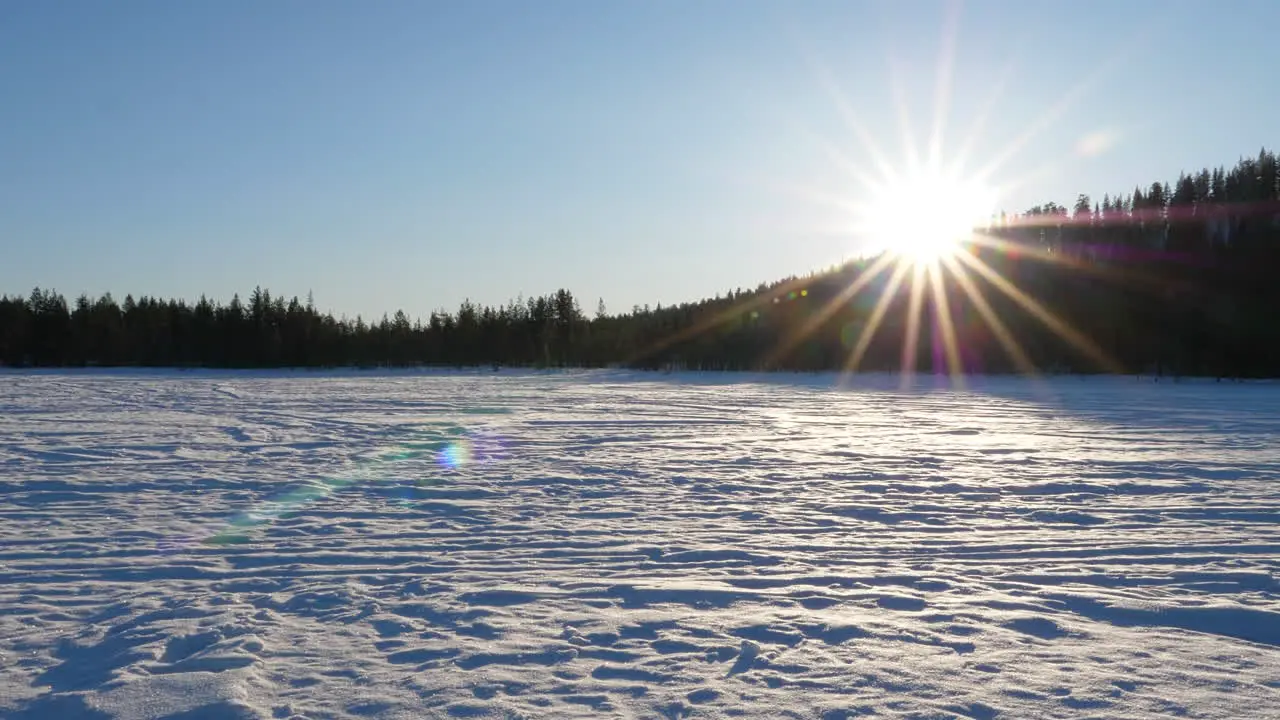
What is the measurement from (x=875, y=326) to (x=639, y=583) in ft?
245

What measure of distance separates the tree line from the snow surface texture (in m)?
51.8

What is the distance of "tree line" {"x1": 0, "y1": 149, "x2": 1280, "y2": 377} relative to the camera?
66.1 meters

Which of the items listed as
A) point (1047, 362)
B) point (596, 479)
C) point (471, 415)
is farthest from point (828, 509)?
point (1047, 362)

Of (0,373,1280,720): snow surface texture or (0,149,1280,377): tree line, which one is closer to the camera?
(0,373,1280,720): snow surface texture

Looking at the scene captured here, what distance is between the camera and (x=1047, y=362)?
62406 mm

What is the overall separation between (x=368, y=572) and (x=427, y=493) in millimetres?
3461

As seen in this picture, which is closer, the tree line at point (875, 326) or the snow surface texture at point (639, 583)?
the snow surface texture at point (639, 583)

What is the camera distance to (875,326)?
7725 centimetres

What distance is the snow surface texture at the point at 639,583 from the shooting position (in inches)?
159

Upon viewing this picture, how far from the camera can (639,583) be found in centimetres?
579

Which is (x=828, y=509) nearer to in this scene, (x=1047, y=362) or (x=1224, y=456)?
(x=1224, y=456)

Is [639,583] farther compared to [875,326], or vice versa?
[875,326]

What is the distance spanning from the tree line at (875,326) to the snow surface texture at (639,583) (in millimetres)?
51820

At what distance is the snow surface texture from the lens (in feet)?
13.3
